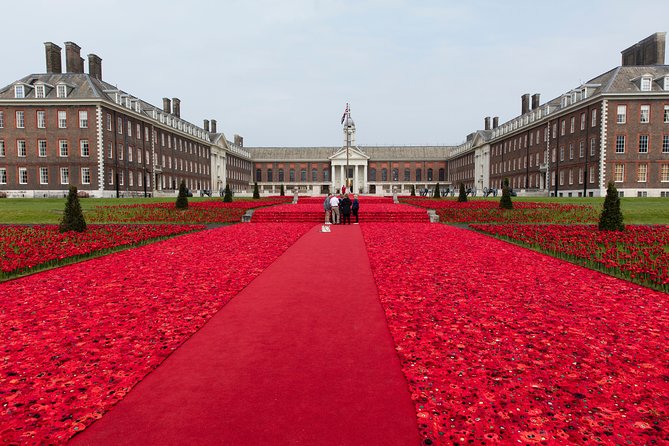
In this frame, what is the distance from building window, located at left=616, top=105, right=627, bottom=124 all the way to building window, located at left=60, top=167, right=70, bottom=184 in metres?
59.1

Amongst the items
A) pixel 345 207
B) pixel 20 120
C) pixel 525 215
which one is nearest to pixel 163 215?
pixel 345 207

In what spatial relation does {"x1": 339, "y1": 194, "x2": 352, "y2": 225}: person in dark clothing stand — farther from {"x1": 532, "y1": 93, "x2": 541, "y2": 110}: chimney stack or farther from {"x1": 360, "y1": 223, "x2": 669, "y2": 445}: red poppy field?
{"x1": 532, "y1": 93, "x2": 541, "y2": 110}: chimney stack

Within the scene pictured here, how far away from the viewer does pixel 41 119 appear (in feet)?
147

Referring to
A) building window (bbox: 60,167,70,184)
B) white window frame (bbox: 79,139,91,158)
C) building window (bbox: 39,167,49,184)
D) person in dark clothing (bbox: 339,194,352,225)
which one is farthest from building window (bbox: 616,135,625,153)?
building window (bbox: 39,167,49,184)

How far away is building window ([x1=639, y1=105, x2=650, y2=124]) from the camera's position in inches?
1662

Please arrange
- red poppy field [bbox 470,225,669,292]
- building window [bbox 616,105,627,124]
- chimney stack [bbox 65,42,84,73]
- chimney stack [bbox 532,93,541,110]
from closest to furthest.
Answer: red poppy field [bbox 470,225,669,292], building window [bbox 616,105,627,124], chimney stack [bbox 65,42,84,73], chimney stack [bbox 532,93,541,110]

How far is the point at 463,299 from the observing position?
6.30 m

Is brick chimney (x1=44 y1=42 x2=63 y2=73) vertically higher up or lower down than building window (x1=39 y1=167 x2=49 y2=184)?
higher up

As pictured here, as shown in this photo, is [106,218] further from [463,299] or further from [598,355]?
[598,355]

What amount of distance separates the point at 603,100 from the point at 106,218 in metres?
46.3

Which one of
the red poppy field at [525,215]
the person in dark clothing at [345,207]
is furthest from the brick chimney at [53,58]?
the red poppy field at [525,215]

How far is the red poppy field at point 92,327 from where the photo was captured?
325 centimetres

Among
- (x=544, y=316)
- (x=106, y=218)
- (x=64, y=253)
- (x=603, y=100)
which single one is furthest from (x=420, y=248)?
(x=603, y=100)

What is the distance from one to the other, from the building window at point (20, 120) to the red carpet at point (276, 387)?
51.9m
